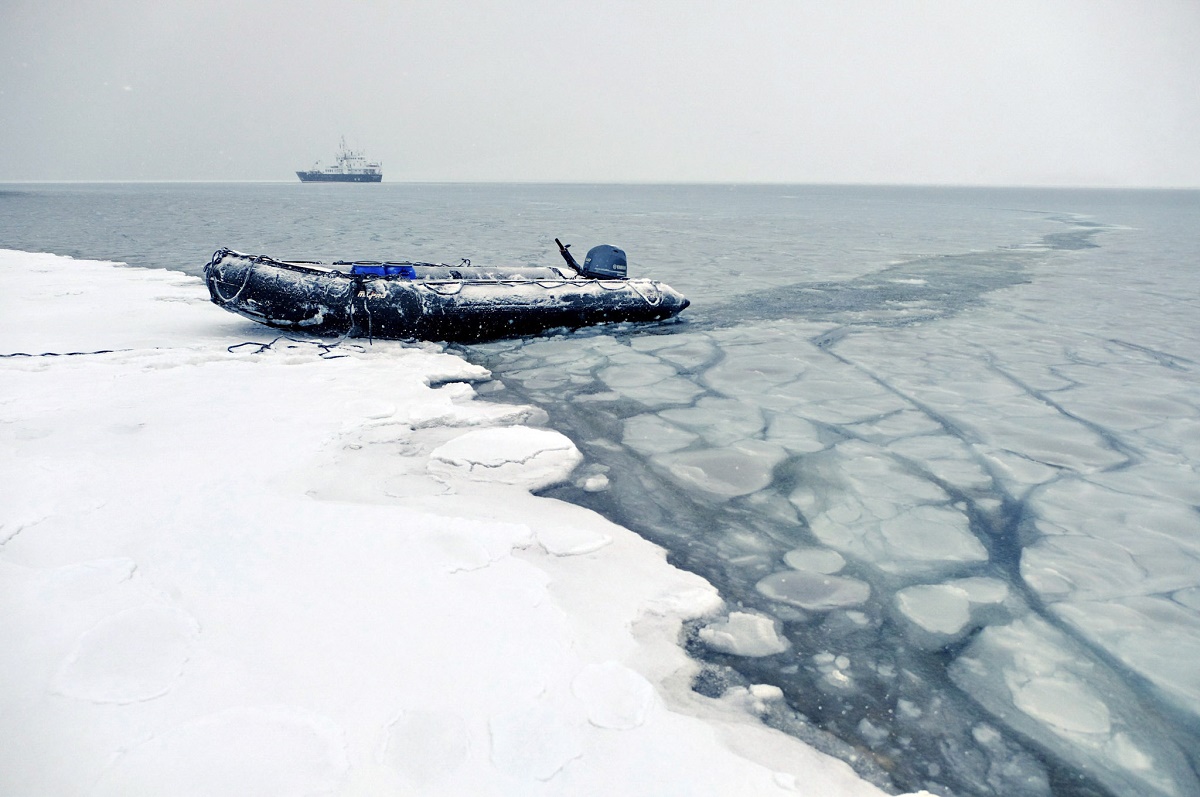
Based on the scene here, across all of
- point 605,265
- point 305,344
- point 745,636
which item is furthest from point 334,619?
point 605,265

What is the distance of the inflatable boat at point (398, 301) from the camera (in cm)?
585

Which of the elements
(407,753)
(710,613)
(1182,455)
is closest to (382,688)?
(407,753)

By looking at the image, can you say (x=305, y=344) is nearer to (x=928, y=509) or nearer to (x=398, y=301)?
(x=398, y=301)

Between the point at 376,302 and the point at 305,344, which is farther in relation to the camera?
the point at 376,302

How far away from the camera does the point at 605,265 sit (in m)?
7.46

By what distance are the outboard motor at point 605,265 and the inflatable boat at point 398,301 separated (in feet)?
1.93

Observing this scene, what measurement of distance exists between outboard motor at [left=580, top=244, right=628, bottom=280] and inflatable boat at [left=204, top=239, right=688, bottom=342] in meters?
0.59

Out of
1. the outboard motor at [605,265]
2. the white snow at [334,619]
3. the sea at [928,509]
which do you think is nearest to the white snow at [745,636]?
the sea at [928,509]

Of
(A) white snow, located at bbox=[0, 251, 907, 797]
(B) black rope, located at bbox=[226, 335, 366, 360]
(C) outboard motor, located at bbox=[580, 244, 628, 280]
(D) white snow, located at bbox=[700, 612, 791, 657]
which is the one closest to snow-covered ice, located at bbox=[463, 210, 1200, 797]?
(D) white snow, located at bbox=[700, 612, 791, 657]

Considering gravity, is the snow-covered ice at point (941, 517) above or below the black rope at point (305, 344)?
below

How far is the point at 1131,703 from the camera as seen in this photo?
205cm

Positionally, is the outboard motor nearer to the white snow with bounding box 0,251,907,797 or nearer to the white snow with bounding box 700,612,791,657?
the white snow with bounding box 0,251,907,797

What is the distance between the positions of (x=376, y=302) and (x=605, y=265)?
2.66 m

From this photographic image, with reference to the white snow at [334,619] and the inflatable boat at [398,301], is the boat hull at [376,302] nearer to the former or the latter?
the inflatable boat at [398,301]
